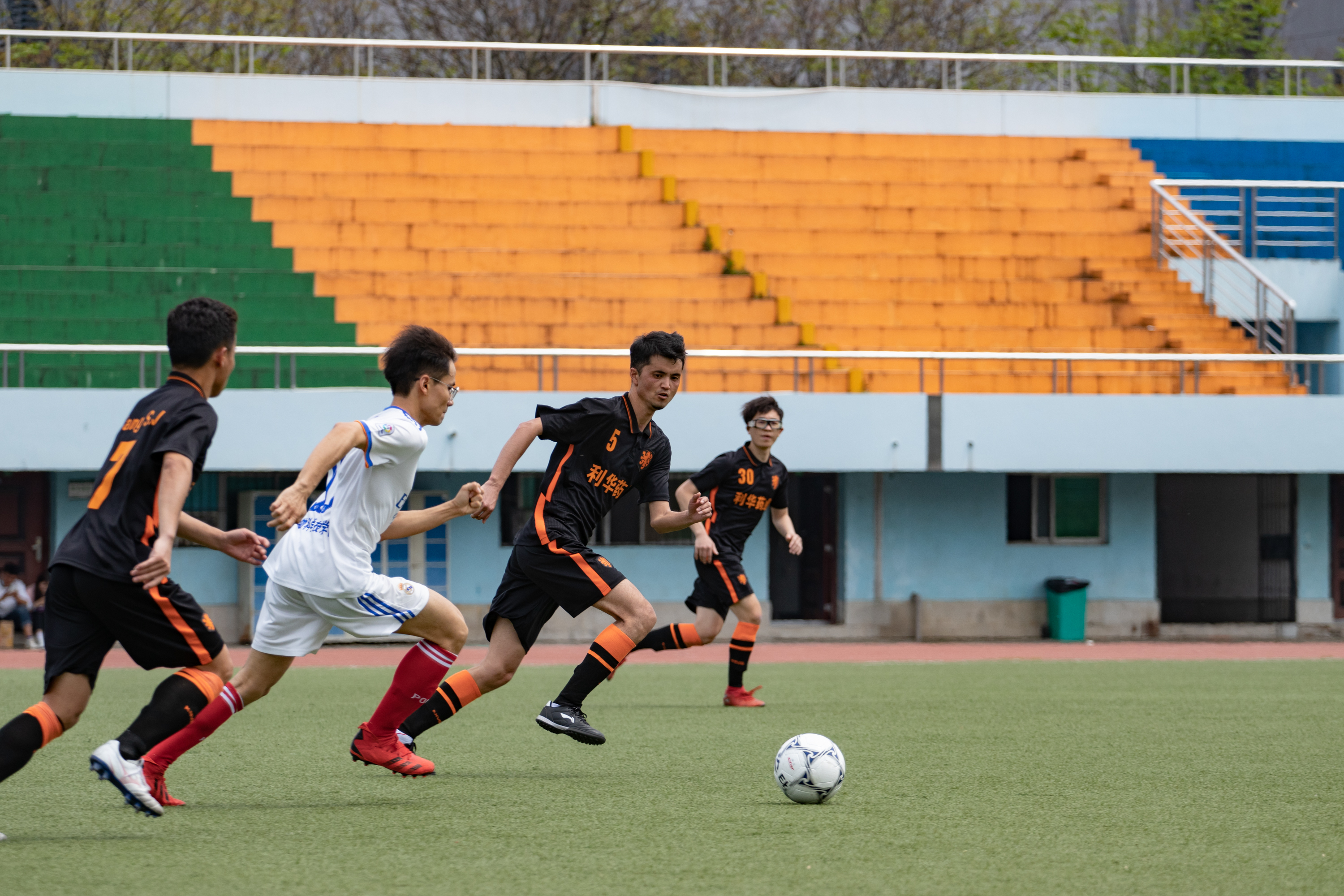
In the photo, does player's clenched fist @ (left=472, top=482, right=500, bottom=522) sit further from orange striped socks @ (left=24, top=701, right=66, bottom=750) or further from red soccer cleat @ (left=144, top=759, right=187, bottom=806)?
orange striped socks @ (left=24, top=701, right=66, bottom=750)

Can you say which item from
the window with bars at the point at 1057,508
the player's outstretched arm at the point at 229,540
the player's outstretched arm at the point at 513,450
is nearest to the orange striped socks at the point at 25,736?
the player's outstretched arm at the point at 229,540

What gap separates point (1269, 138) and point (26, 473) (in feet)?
65.0

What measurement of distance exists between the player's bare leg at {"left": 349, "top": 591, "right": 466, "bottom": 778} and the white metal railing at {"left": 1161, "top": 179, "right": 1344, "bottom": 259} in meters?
19.1

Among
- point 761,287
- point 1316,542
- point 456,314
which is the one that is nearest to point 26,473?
point 456,314

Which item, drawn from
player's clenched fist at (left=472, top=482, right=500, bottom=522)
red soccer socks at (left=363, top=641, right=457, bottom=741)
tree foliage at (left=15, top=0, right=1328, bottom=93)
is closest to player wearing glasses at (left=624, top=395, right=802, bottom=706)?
red soccer socks at (left=363, top=641, right=457, bottom=741)

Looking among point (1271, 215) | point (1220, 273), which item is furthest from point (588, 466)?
point (1271, 215)

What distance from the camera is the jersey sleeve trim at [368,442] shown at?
5.75 metres

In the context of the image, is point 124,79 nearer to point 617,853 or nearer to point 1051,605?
point 1051,605

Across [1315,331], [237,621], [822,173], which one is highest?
[822,173]

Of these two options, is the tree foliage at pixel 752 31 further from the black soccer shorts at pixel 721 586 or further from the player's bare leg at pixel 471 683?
the player's bare leg at pixel 471 683

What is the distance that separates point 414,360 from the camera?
612 centimetres

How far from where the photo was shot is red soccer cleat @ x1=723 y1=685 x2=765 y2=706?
10625 millimetres

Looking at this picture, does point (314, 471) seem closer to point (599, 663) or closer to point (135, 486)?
point (135, 486)

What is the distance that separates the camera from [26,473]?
739 inches
